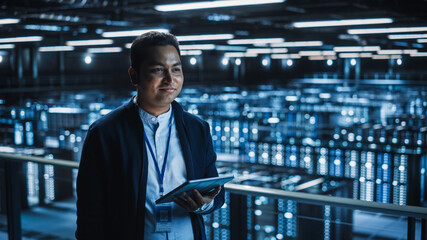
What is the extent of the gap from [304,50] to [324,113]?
3362 millimetres

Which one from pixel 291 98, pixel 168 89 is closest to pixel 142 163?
pixel 168 89

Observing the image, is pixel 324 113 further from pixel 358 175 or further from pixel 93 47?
pixel 93 47

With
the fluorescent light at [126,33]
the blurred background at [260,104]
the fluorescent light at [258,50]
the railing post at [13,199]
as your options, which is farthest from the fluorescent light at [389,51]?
the railing post at [13,199]

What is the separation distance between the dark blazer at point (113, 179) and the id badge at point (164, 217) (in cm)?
6

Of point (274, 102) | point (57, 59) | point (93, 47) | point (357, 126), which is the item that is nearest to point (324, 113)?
point (357, 126)

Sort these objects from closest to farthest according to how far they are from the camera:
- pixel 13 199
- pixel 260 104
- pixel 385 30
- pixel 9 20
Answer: pixel 13 199 < pixel 385 30 < pixel 9 20 < pixel 260 104

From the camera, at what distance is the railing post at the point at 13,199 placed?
324 cm

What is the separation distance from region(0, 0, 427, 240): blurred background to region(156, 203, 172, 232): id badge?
752 mm

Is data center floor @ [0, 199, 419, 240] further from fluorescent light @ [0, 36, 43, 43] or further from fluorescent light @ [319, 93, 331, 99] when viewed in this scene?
fluorescent light @ [319, 93, 331, 99]

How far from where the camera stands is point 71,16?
11555mm

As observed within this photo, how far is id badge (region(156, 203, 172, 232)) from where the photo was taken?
152 centimetres

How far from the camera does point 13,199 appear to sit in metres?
3.27

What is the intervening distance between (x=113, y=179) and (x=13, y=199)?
2.07m

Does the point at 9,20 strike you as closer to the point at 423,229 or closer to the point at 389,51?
the point at 389,51
